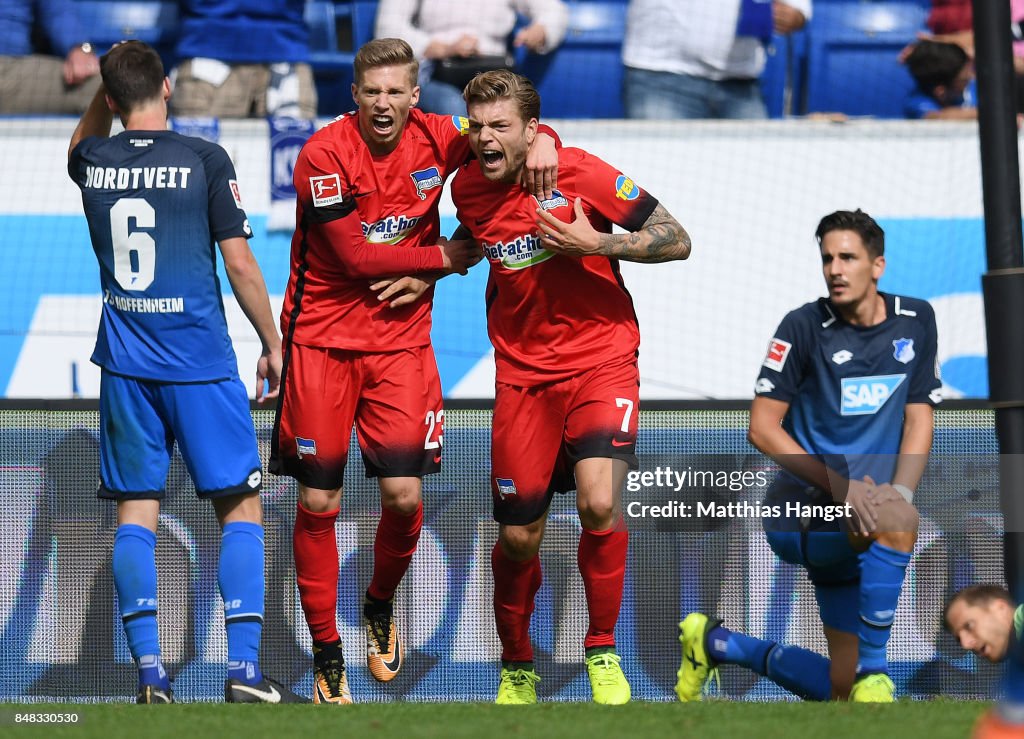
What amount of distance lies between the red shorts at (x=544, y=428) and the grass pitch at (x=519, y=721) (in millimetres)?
774

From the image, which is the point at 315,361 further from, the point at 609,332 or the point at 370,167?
the point at 609,332

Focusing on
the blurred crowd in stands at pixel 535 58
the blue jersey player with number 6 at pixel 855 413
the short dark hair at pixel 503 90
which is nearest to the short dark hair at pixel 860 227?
the blue jersey player with number 6 at pixel 855 413

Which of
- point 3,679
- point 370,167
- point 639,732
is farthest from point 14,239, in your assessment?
point 639,732

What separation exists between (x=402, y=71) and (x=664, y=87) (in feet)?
10.9

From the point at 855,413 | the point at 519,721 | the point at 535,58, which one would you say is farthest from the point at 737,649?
the point at 535,58

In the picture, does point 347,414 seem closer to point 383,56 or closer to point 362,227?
point 362,227

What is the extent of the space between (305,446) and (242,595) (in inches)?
23.2

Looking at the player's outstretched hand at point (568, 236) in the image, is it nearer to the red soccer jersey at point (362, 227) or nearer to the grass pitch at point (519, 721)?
the red soccer jersey at point (362, 227)

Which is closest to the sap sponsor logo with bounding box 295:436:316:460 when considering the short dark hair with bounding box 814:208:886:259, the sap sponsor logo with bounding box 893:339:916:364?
the short dark hair with bounding box 814:208:886:259

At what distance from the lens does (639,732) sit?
3.98 metres

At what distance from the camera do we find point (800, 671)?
5.29 m

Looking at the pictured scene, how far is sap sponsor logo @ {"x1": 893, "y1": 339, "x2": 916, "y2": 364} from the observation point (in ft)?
16.7

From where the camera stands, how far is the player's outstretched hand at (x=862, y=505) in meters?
4.96
